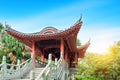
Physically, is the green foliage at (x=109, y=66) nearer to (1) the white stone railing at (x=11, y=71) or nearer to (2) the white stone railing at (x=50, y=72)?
(1) the white stone railing at (x=11, y=71)

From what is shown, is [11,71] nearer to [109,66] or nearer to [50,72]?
[50,72]

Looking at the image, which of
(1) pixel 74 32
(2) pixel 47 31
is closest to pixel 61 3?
(2) pixel 47 31

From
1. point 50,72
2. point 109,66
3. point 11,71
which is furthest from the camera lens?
point 109,66

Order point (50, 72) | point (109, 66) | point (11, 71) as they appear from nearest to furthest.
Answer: point (50, 72), point (11, 71), point (109, 66)

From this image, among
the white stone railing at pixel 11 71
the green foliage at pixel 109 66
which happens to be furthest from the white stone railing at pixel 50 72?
the green foliage at pixel 109 66

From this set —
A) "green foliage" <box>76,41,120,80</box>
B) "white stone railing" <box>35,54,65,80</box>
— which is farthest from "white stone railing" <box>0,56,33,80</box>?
"green foliage" <box>76,41,120,80</box>

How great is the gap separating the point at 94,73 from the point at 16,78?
32.2 feet

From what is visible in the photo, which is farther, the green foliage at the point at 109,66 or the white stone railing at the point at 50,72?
the green foliage at the point at 109,66

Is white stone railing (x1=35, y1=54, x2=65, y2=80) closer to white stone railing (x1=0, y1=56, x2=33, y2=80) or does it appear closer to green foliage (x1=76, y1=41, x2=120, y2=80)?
white stone railing (x1=0, y1=56, x2=33, y2=80)

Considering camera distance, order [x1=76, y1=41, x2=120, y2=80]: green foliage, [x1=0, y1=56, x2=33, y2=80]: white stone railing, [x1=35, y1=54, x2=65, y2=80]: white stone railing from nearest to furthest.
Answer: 1. [x1=35, y1=54, x2=65, y2=80]: white stone railing
2. [x1=0, y1=56, x2=33, y2=80]: white stone railing
3. [x1=76, y1=41, x2=120, y2=80]: green foliage

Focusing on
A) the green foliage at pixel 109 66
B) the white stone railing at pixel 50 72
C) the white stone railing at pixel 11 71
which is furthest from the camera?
the green foliage at pixel 109 66

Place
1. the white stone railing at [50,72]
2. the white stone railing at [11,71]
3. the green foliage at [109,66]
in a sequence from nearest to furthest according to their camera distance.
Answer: the white stone railing at [50,72], the white stone railing at [11,71], the green foliage at [109,66]

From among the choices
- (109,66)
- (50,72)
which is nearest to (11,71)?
(50,72)

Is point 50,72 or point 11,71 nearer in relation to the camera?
point 50,72
